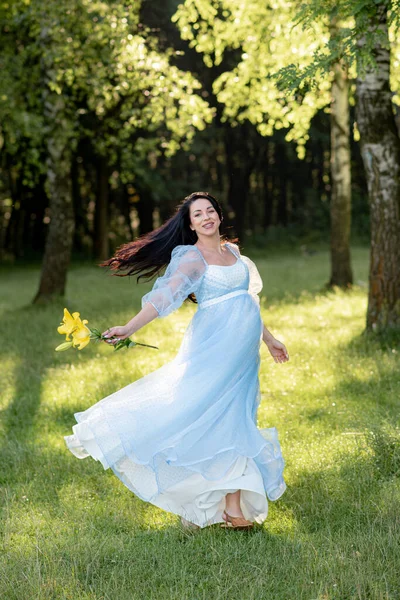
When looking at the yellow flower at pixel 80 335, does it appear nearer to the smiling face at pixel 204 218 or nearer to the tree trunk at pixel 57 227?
the smiling face at pixel 204 218

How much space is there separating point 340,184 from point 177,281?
12.4 m

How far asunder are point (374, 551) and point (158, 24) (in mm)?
12220

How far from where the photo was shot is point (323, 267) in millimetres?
25375

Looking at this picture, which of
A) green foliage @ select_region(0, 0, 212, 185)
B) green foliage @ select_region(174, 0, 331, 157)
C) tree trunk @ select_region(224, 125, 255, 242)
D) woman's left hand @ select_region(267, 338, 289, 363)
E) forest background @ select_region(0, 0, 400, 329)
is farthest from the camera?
tree trunk @ select_region(224, 125, 255, 242)

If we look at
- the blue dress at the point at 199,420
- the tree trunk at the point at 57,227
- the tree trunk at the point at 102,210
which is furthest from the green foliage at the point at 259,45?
the tree trunk at the point at 102,210

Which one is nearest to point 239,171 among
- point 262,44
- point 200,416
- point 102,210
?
point 102,210

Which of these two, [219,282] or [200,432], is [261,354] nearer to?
[219,282]

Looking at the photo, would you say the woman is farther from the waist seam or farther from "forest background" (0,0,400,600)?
"forest background" (0,0,400,600)

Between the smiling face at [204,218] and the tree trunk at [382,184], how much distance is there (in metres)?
4.99

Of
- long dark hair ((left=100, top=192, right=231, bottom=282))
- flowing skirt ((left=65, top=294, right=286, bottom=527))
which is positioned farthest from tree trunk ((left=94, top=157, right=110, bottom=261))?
flowing skirt ((left=65, top=294, right=286, bottom=527))

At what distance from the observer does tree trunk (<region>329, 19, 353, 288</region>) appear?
16688mm

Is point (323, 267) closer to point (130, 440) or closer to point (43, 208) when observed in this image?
point (43, 208)

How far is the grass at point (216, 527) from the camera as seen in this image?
4152 mm

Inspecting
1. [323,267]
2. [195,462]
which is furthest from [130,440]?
[323,267]
